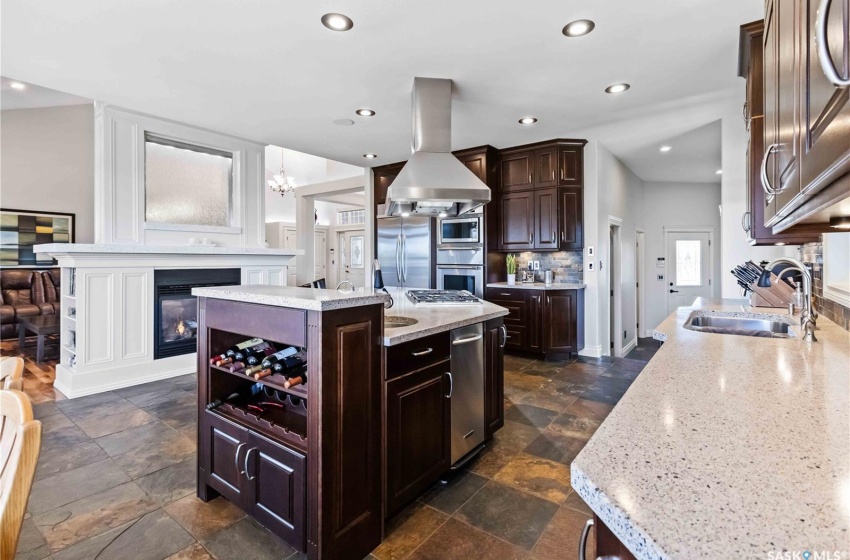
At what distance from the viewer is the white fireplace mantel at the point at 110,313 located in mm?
3586

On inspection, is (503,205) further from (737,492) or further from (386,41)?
(737,492)

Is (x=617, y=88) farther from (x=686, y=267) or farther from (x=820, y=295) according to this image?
(x=686, y=267)

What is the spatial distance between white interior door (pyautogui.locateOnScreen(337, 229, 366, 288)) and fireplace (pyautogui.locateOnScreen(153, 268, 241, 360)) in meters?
5.79

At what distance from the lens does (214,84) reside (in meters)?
3.38

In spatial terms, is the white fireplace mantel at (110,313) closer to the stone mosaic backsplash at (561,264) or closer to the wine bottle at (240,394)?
the wine bottle at (240,394)

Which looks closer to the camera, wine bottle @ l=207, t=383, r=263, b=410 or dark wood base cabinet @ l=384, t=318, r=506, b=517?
dark wood base cabinet @ l=384, t=318, r=506, b=517

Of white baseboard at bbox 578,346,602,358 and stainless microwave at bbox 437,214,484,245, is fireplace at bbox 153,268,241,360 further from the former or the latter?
white baseboard at bbox 578,346,602,358

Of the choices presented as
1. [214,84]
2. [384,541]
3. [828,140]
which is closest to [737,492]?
[828,140]

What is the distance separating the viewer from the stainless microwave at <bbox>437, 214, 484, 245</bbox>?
17.3ft

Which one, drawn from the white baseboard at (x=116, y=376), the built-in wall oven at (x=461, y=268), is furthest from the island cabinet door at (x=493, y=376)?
the built-in wall oven at (x=461, y=268)

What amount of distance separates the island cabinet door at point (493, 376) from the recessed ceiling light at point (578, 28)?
1.92 m

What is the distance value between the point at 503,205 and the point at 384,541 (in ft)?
14.5

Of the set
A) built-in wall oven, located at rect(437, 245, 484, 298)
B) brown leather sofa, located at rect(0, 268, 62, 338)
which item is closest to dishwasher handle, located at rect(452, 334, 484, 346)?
built-in wall oven, located at rect(437, 245, 484, 298)

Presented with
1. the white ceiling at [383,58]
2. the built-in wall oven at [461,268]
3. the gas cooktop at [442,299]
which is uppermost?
the white ceiling at [383,58]
